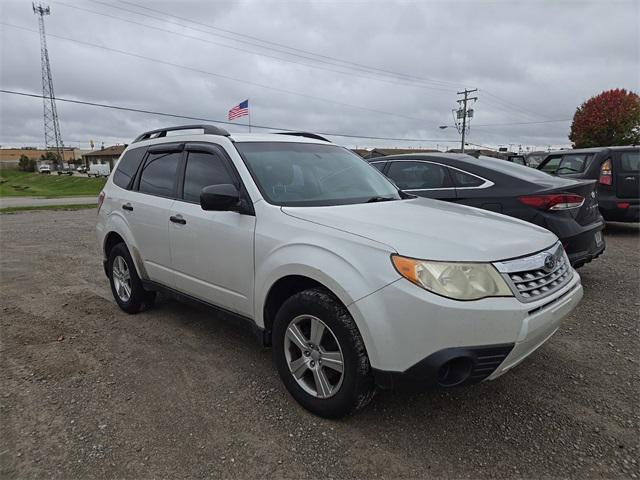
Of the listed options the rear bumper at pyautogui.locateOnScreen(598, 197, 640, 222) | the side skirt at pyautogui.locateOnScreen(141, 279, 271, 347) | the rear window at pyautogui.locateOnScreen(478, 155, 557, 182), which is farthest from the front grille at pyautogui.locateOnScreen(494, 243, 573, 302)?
the rear bumper at pyautogui.locateOnScreen(598, 197, 640, 222)

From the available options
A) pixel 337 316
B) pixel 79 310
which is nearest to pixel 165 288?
pixel 79 310

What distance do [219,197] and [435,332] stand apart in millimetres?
1630

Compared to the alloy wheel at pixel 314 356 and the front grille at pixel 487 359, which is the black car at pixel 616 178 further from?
the alloy wheel at pixel 314 356

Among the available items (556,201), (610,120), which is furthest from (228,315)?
(610,120)

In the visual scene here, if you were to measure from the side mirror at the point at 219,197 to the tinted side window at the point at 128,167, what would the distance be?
76.0 inches

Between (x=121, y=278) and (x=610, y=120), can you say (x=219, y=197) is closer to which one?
(x=121, y=278)

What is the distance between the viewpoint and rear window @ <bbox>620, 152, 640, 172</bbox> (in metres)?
7.84

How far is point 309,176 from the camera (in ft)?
11.1

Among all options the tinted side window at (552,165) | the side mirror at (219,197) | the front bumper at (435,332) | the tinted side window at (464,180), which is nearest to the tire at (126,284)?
the side mirror at (219,197)

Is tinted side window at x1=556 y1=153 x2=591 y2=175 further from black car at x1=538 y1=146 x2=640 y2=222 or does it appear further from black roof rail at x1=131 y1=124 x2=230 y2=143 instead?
black roof rail at x1=131 y1=124 x2=230 y2=143

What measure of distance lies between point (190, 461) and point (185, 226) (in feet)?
6.00

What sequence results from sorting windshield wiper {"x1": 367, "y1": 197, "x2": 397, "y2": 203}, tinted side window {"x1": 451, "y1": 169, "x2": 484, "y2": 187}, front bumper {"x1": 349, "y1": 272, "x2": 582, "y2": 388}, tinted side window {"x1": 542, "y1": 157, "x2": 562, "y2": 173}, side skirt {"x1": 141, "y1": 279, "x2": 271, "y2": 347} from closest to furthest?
front bumper {"x1": 349, "y1": 272, "x2": 582, "y2": 388} → side skirt {"x1": 141, "y1": 279, "x2": 271, "y2": 347} → windshield wiper {"x1": 367, "y1": 197, "x2": 397, "y2": 203} → tinted side window {"x1": 451, "y1": 169, "x2": 484, "y2": 187} → tinted side window {"x1": 542, "y1": 157, "x2": 562, "y2": 173}

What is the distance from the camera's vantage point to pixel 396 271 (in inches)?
87.4

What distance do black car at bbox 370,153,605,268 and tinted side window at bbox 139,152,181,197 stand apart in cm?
298
